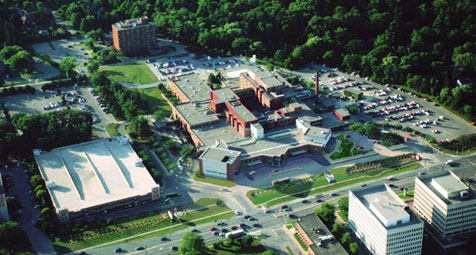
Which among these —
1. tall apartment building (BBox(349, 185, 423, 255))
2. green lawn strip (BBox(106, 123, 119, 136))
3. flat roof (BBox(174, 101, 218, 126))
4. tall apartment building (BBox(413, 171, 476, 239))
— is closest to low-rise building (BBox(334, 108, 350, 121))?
flat roof (BBox(174, 101, 218, 126))

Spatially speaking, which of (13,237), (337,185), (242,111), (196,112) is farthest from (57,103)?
(337,185)

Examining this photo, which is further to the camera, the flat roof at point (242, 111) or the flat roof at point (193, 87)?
the flat roof at point (193, 87)

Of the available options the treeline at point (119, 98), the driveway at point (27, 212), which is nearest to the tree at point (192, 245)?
the driveway at point (27, 212)

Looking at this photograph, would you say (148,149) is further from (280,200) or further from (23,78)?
(23,78)

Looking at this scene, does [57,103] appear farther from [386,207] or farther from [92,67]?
[386,207]

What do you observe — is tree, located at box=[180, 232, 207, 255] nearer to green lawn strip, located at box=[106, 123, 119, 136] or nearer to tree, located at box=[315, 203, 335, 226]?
tree, located at box=[315, 203, 335, 226]

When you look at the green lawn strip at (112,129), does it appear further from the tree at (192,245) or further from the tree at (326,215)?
the tree at (326,215)
